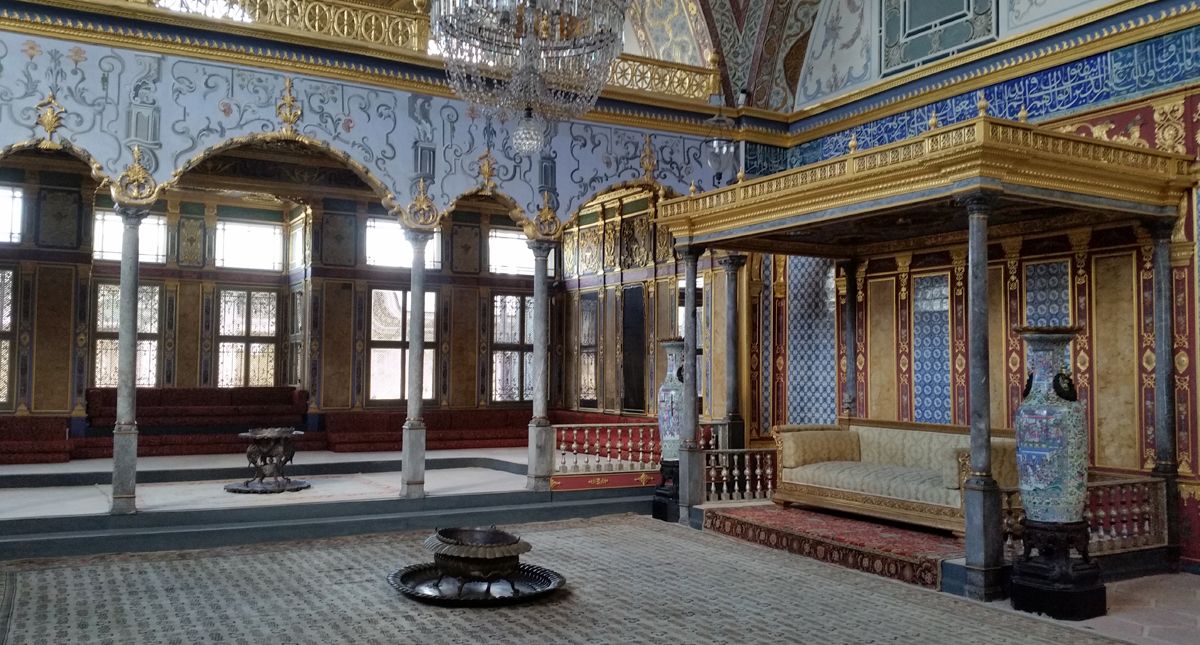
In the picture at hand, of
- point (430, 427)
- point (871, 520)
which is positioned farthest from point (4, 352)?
point (871, 520)

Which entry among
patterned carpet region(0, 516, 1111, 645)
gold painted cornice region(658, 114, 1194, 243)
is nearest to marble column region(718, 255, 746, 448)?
gold painted cornice region(658, 114, 1194, 243)

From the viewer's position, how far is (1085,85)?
7559mm

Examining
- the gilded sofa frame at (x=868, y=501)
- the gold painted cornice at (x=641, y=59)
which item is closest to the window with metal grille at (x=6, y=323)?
the gold painted cornice at (x=641, y=59)

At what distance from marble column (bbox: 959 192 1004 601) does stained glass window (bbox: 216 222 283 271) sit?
34.3 ft

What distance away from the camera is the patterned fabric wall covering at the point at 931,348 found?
8703mm

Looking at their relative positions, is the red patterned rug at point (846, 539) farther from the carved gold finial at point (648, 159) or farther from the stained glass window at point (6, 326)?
the stained glass window at point (6, 326)

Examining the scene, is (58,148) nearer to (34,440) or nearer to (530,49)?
(530,49)

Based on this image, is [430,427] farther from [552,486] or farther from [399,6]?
[399,6]

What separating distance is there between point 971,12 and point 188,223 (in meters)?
10.2

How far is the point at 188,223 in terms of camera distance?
13.5 m

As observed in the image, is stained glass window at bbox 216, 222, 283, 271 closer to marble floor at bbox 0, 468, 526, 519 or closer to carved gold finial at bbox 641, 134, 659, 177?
marble floor at bbox 0, 468, 526, 519

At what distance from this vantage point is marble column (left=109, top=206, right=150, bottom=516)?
25.3 ft

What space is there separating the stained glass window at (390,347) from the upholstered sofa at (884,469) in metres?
6.26

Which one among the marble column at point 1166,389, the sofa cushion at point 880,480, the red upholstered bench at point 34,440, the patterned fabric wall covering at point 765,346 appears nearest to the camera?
the marble column at point 1166,389
